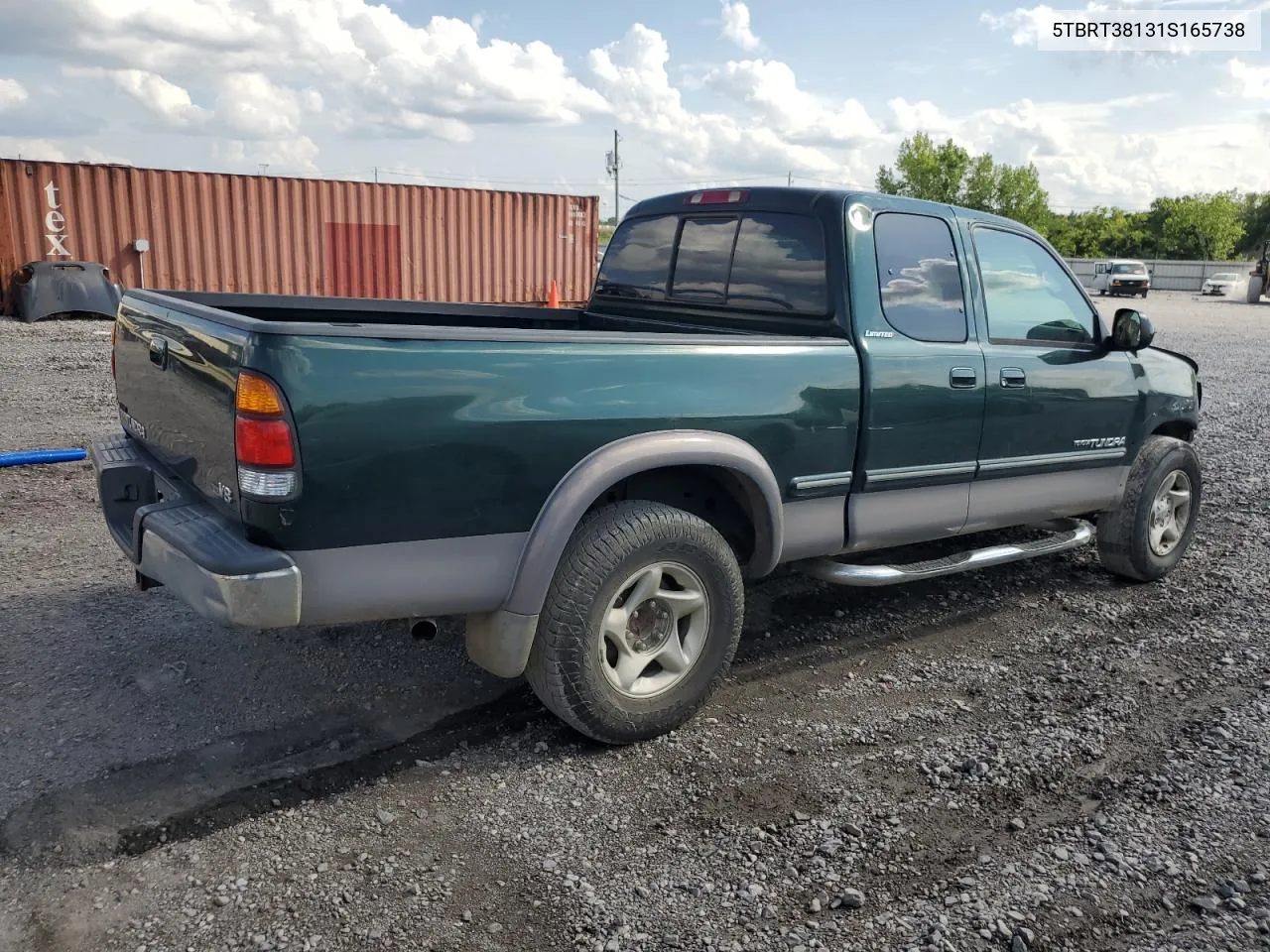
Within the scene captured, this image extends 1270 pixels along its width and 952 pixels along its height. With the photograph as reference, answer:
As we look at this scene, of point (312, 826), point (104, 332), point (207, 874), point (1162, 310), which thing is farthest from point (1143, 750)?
point (1162, 310)

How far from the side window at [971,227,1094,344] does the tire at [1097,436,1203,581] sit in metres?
0.83

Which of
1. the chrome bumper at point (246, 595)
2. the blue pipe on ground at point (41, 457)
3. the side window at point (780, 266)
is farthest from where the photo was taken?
the blue pipe on ground at point (41, 457)

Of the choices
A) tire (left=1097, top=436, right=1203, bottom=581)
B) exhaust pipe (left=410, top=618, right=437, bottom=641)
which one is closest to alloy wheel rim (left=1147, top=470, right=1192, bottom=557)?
tire (left=1097, top=436, right=1203, bottom=581)

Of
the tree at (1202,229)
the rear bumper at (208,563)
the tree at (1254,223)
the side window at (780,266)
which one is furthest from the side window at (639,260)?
the tree at (1254,223)

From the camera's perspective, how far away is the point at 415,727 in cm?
361

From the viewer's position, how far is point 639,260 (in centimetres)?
500

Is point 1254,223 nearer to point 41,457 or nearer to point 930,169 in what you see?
point 930,169

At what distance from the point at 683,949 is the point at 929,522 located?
2.33m

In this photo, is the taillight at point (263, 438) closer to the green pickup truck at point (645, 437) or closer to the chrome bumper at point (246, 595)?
the green pickup truck at point (645, 437)

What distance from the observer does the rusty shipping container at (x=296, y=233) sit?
57.4 feet

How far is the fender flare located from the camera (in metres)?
3.13

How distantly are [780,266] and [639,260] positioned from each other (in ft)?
A: 3.27

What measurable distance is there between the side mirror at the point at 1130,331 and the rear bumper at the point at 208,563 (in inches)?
153

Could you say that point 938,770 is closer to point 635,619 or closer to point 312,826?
point 635,619
